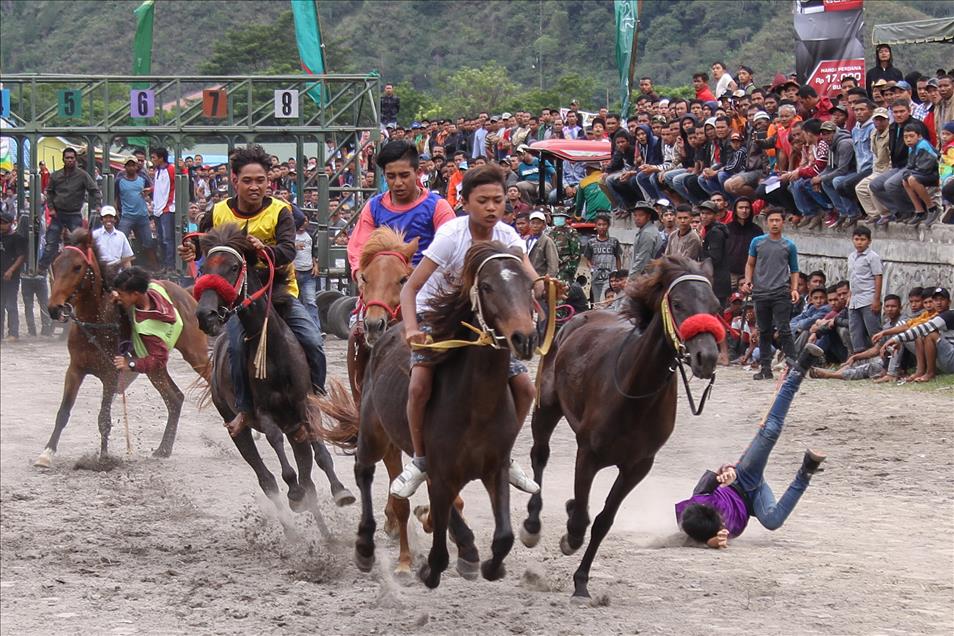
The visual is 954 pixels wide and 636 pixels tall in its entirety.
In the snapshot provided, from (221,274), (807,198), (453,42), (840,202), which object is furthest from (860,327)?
(453,42)

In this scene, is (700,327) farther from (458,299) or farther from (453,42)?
(453,42)

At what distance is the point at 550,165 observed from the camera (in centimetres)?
2180

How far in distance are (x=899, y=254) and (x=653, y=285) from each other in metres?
7.81

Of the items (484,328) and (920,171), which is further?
(920,171)

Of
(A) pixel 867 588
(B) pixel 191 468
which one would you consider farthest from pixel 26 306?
(A) pixel 867 588

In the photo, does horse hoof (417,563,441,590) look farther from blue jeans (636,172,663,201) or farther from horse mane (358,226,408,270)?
blue jeans (636,172,663,201)

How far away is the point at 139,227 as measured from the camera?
23031mm

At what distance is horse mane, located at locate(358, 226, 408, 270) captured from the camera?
25.8ft

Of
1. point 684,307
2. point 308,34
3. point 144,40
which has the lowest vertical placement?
point 684,307

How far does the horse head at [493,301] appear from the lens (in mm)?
5805

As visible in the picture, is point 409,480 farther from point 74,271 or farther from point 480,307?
point 74,271

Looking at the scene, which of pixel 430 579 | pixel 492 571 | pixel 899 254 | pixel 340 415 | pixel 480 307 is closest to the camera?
pixel 480 307

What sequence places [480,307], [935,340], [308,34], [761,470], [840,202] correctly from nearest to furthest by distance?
[480,307] < [761,470] < [935,340] < [840,202] < [308,34]

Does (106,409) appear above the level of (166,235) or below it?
below
